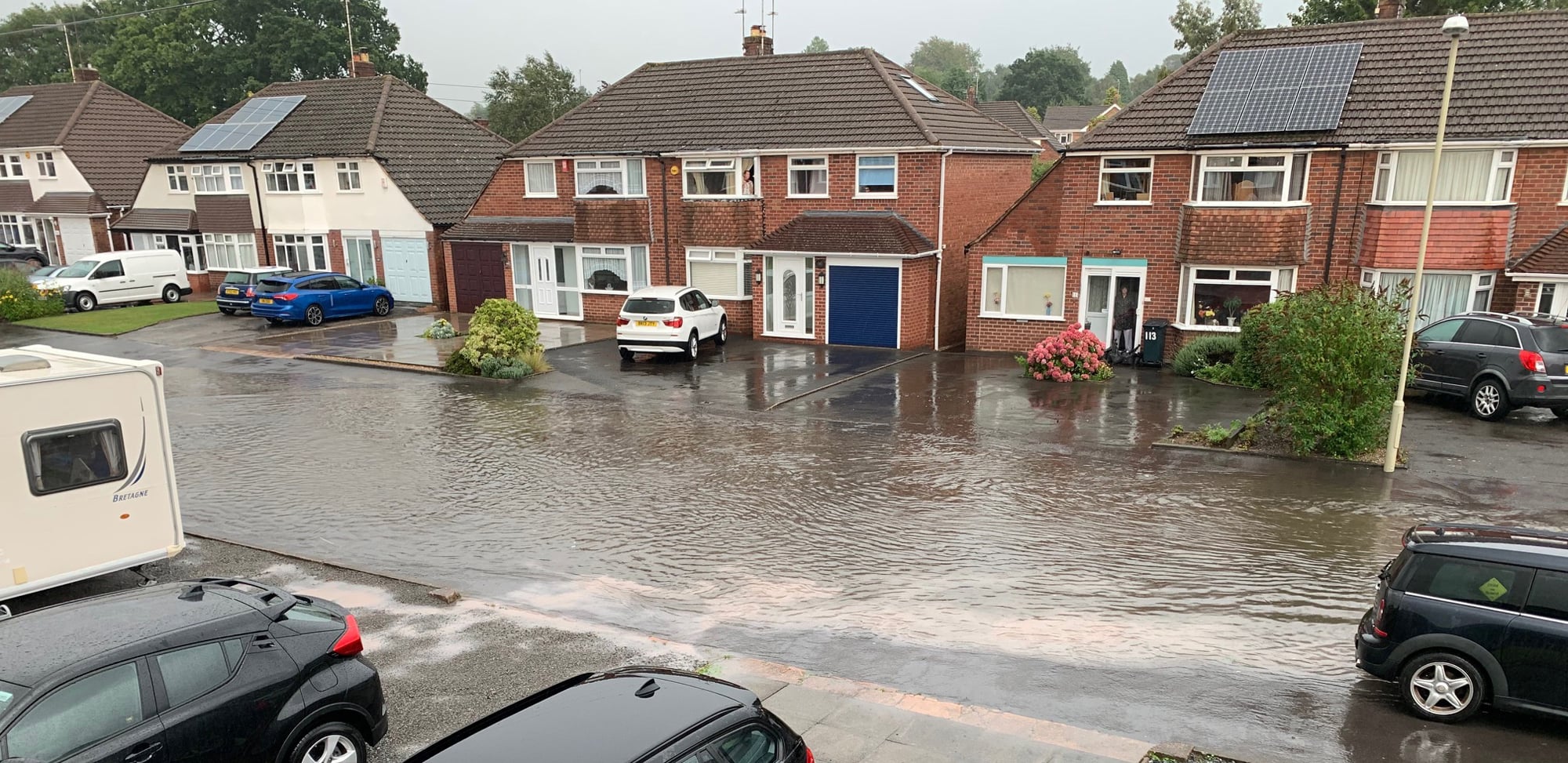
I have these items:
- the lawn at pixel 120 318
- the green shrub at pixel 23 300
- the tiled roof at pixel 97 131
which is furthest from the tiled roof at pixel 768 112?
the tiled roof at pixel 97 131

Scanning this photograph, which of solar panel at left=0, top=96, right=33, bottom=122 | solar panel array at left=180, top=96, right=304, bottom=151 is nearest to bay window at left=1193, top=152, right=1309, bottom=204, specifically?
solar panel array at left=180, top=96, right=304, bottom=151

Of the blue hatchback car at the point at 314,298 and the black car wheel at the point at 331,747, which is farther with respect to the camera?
the blue hatchback car at the point at 314,298

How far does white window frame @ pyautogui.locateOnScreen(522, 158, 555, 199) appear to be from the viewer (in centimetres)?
2952

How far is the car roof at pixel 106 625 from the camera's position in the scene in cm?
568

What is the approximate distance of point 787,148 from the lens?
25.5 meters

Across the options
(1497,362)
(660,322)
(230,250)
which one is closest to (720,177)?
(660,322)

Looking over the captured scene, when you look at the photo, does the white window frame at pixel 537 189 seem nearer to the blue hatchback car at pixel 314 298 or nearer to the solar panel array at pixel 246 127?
the blue hatchback car at pixel 314 298

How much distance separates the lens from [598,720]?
5211 mm

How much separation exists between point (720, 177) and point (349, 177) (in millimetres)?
14436

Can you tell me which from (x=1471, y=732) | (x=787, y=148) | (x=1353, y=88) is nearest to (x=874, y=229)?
(x=787, y=148)

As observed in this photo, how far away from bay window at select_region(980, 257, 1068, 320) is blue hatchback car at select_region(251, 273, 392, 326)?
64.7 ft

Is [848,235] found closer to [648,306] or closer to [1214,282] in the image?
[648,306]

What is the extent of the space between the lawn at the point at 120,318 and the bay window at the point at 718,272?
653 inches

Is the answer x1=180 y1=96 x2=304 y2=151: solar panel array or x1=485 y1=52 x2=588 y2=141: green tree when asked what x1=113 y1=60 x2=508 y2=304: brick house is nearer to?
x1=180 y1=96 x2=304 y2=151: solar panel array
